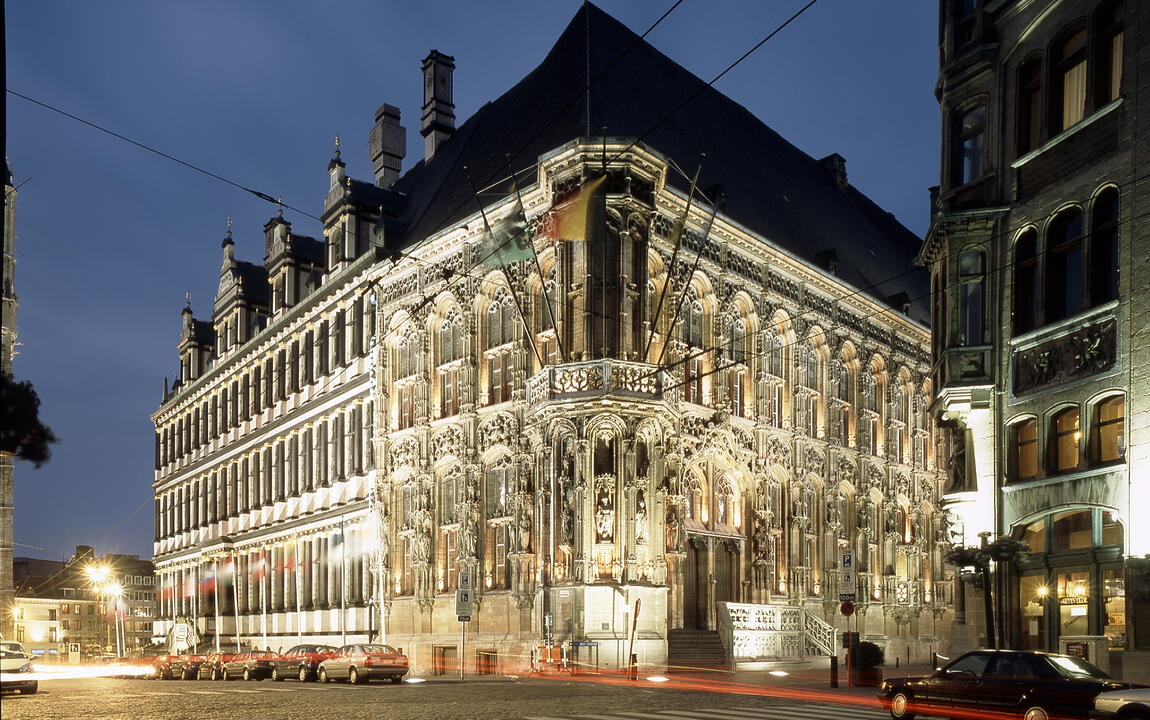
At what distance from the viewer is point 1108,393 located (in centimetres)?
2100

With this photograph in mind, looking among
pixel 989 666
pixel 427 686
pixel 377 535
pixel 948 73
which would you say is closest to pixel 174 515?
pixel 377 535

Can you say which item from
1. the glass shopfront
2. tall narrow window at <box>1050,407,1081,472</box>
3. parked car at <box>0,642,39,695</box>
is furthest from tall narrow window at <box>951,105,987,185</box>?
parked car at <box>0,642,39,695</box>

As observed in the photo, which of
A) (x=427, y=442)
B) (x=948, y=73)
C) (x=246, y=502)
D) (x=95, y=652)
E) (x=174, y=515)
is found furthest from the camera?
(x=95, y=652)

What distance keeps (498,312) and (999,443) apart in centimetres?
1829

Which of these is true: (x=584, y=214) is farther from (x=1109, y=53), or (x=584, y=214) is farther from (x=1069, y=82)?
(x=1109, y=53)

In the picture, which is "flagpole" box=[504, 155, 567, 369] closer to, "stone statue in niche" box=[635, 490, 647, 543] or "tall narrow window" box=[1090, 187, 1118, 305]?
"stone statue in niche" box=[635, 490, 647, 543]

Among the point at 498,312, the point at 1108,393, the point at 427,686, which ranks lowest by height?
the point at 427,686

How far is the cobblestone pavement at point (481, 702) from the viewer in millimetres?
18344

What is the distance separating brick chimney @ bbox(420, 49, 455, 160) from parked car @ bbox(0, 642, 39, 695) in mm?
28172

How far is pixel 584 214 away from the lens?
33.8m

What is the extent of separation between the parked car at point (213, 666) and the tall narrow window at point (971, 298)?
24641 mm

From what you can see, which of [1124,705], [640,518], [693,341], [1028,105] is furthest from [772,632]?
[1124,705]

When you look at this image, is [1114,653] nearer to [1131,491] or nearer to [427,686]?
[1131,491]

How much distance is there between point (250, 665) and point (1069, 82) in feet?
91.6
